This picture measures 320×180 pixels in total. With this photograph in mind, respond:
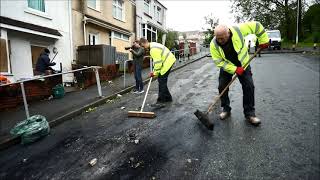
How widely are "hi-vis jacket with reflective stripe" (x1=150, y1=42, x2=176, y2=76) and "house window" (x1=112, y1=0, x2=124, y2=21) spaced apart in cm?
1403

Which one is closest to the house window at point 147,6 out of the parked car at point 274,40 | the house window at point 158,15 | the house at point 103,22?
the house window at point 158,15

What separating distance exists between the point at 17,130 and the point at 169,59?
4.14m

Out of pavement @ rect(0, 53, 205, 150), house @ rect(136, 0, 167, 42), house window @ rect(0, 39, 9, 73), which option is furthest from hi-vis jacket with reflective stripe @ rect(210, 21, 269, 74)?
house @ rect(136, 0, 167, 42)

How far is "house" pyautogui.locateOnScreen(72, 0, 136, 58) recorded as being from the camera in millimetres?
15779

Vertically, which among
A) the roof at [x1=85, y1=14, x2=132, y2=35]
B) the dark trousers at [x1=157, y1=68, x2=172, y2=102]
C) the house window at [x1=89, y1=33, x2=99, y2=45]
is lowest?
the dark trousers at [x1=157, y1=68, x2=172, y2=102]

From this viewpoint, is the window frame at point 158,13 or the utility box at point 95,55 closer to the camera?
the utility box at point 95,55

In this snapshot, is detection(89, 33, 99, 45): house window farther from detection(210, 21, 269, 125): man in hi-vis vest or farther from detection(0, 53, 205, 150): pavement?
detection(210, 21, 269, 125): man in hi-vis vest

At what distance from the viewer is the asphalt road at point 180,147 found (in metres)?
3.78

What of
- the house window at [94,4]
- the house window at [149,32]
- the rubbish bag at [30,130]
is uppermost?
the house window at [94,4]

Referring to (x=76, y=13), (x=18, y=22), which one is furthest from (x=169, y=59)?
(x=76, y=13)

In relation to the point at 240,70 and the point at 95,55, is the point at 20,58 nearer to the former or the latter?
the point at 95,55

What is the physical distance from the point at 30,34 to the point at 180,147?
10375mm

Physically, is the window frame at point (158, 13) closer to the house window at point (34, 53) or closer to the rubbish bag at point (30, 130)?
the house window at point (34, 53)

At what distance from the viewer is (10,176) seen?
13.9 feet
